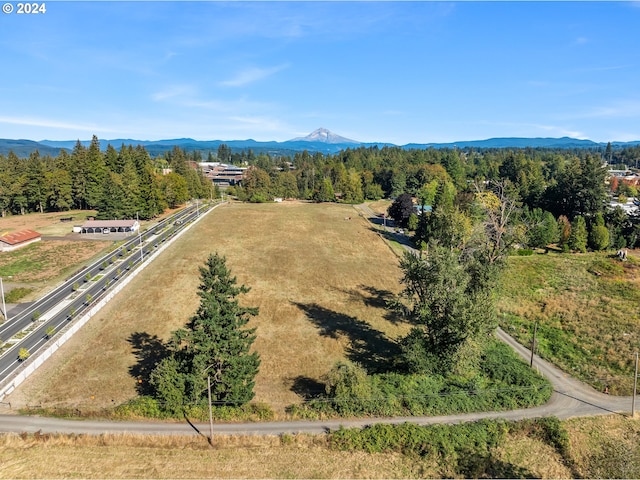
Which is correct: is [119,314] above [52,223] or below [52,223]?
below

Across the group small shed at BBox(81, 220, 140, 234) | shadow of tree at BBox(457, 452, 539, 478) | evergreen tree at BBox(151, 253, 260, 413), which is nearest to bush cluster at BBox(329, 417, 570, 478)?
shadow of tree at BBox(457, 452, 539, 478)

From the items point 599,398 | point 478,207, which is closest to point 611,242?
point 478,207

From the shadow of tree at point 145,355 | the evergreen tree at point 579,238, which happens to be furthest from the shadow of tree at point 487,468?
the evergreen tree at point 579,238

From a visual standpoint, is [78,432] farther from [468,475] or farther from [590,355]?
[590,355]

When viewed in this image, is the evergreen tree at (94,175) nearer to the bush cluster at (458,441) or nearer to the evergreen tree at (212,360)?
the evergreen tree at (212,360)

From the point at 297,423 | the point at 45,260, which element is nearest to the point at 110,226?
the point at 45,260

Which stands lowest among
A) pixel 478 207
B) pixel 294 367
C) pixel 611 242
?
A: pixel 294 367

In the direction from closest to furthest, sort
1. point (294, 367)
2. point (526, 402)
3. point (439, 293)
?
point (526, 402)
point (439, 293)
point (294, 367)
